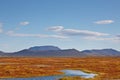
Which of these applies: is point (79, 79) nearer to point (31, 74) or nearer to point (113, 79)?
point (113, 79)

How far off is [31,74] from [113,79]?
17.9 metres

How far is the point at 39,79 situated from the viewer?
154 feet


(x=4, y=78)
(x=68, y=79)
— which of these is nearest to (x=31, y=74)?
(x=4, y=78)

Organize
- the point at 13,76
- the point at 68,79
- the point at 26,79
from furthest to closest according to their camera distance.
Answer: the point at 13,76
the point at 26,79
the point at 68,79

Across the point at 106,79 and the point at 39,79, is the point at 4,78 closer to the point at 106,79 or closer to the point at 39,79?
the point at 39,79

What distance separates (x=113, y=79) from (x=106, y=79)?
1.13 m

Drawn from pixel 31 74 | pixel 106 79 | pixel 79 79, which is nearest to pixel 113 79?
pixel 106 79

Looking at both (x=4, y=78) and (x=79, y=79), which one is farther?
(x=4, y=78)

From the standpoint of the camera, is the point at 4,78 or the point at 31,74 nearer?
the point at 4,78

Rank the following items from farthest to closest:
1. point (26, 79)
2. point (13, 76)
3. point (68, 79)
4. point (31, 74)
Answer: point (31, 74), point (13, 76), point (26, 79), point (68, 79)

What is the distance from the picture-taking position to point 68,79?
137 feet

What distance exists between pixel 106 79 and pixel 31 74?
17115mm

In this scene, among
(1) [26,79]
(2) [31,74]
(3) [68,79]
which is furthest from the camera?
Result: (2) [31,74]

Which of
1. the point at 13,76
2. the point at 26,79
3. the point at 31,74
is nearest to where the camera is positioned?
the point at 26,79
